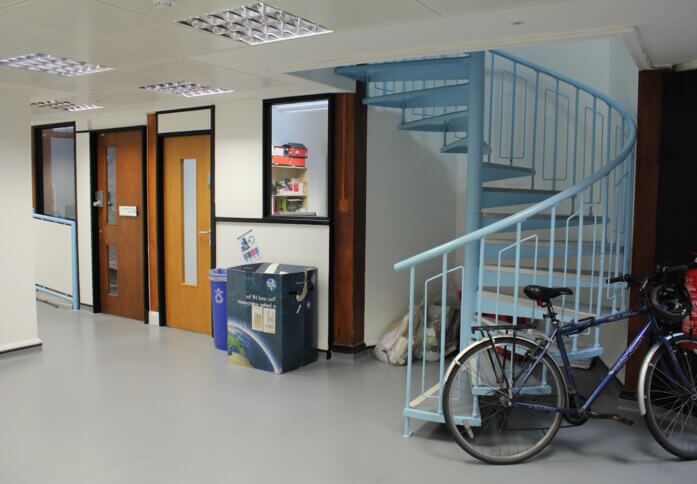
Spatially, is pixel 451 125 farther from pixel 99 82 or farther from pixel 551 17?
pixel 99 82

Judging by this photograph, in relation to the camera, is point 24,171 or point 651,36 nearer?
point 651,36

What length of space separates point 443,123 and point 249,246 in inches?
83.4

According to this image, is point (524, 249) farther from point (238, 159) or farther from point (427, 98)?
point (238, 159)

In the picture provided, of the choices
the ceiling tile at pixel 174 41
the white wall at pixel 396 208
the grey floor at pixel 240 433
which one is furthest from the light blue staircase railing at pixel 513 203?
the ceiling tile at pixel 174 41

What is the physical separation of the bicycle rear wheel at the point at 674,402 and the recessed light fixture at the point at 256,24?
264 centimetres

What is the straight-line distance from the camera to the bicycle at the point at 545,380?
3105 millimetres

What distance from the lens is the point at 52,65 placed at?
406cm

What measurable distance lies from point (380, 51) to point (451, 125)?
1596 millimetres

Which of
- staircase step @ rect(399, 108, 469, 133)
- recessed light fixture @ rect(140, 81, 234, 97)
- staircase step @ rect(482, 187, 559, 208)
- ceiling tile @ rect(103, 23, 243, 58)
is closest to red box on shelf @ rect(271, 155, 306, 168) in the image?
recessed light fixture @ rect(140, 81, 234, 97)

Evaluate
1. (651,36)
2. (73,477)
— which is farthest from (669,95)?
(73,477)

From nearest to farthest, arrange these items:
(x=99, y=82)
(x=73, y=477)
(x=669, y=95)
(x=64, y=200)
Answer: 1. (x=73, y=477)
2. (x=669, y=95)
3. (x=99, y=82)
4. (x=64, y=200)

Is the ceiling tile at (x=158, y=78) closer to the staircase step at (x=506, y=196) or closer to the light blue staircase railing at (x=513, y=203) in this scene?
the light blue staircase railing at (x=513, y=203)

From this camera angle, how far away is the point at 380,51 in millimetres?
3412

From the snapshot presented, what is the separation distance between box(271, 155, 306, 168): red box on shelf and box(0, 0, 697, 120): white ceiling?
2296 millimetres
